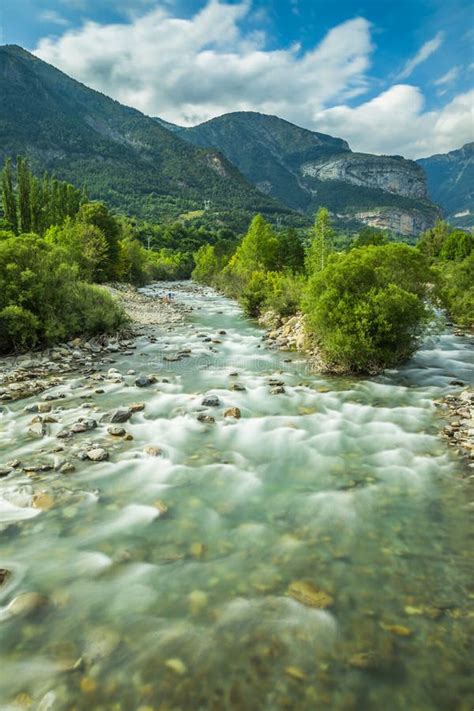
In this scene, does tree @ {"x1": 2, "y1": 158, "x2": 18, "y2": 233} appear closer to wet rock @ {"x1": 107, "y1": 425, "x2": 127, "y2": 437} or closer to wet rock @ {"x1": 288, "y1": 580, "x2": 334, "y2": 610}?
wet rock @ {"x1": 107, "y1": 425, "x2": 127, "y2": 437}

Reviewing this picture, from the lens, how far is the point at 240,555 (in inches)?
273

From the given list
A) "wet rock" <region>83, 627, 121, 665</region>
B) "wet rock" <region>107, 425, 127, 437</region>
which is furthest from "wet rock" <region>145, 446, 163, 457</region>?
"wet rock" <region>83, 627, 121, 665</region>

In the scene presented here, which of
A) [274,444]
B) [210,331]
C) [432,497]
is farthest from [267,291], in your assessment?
A: [432,497]

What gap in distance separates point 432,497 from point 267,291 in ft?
102

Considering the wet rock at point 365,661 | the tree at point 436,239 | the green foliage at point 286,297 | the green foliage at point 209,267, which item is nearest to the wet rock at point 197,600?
the wet rock at point 365,661

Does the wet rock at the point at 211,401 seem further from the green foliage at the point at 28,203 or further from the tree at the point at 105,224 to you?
the green foliage at the point at 28,203

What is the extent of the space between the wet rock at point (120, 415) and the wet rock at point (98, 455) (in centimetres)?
225

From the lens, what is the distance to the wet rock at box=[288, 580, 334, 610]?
19.3 feet

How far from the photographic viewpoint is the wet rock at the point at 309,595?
587cm

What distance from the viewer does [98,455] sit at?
10.2m

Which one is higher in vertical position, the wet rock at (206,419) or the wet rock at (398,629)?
the wet rock at (398,629)

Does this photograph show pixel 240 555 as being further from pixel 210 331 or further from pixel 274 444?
pixel 210 331

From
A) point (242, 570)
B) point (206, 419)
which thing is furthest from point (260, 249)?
point (242, 570)

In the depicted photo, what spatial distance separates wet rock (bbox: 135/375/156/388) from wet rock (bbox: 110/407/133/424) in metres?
3.70
